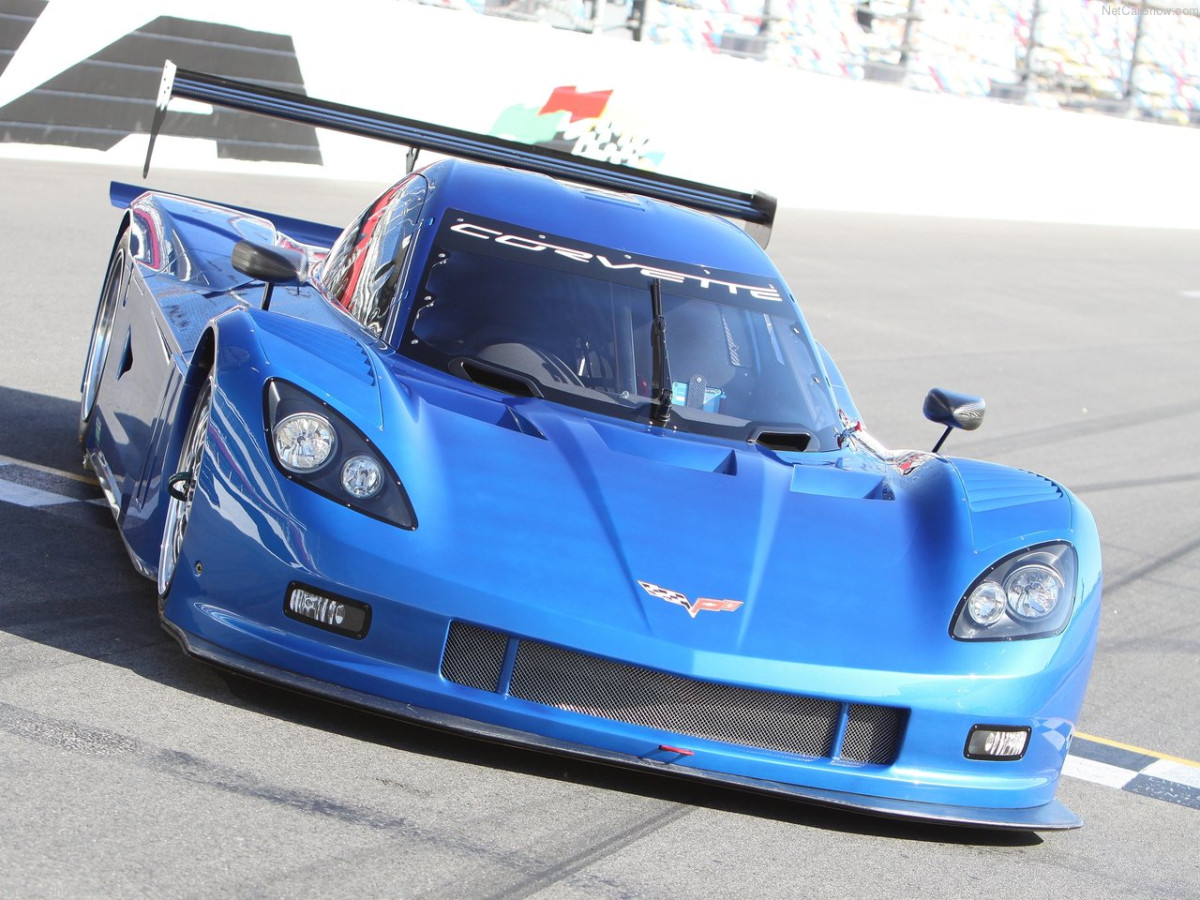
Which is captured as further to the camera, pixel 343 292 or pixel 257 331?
pixel 343 292

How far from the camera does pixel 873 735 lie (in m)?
3.85

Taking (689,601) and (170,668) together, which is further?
(170,668)

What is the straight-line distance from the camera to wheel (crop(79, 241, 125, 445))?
20.3 feet

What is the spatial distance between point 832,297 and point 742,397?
1074cm

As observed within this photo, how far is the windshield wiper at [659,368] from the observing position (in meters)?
4.91

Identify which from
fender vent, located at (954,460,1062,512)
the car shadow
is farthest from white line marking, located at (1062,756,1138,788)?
fender vent, located at (954,460,1062,512)

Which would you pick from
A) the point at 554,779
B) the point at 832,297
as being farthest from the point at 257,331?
the point at 832,297

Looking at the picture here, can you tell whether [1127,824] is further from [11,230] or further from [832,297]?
[832,297]

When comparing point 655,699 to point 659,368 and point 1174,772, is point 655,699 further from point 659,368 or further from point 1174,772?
point 1174,772

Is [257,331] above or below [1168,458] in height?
above

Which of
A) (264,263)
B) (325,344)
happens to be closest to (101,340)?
(264,263)

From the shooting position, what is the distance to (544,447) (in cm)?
432

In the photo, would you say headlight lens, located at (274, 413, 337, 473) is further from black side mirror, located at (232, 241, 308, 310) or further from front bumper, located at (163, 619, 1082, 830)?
black side mirror, located at (232, 241, 308, 310)

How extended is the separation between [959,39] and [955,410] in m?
21.6
